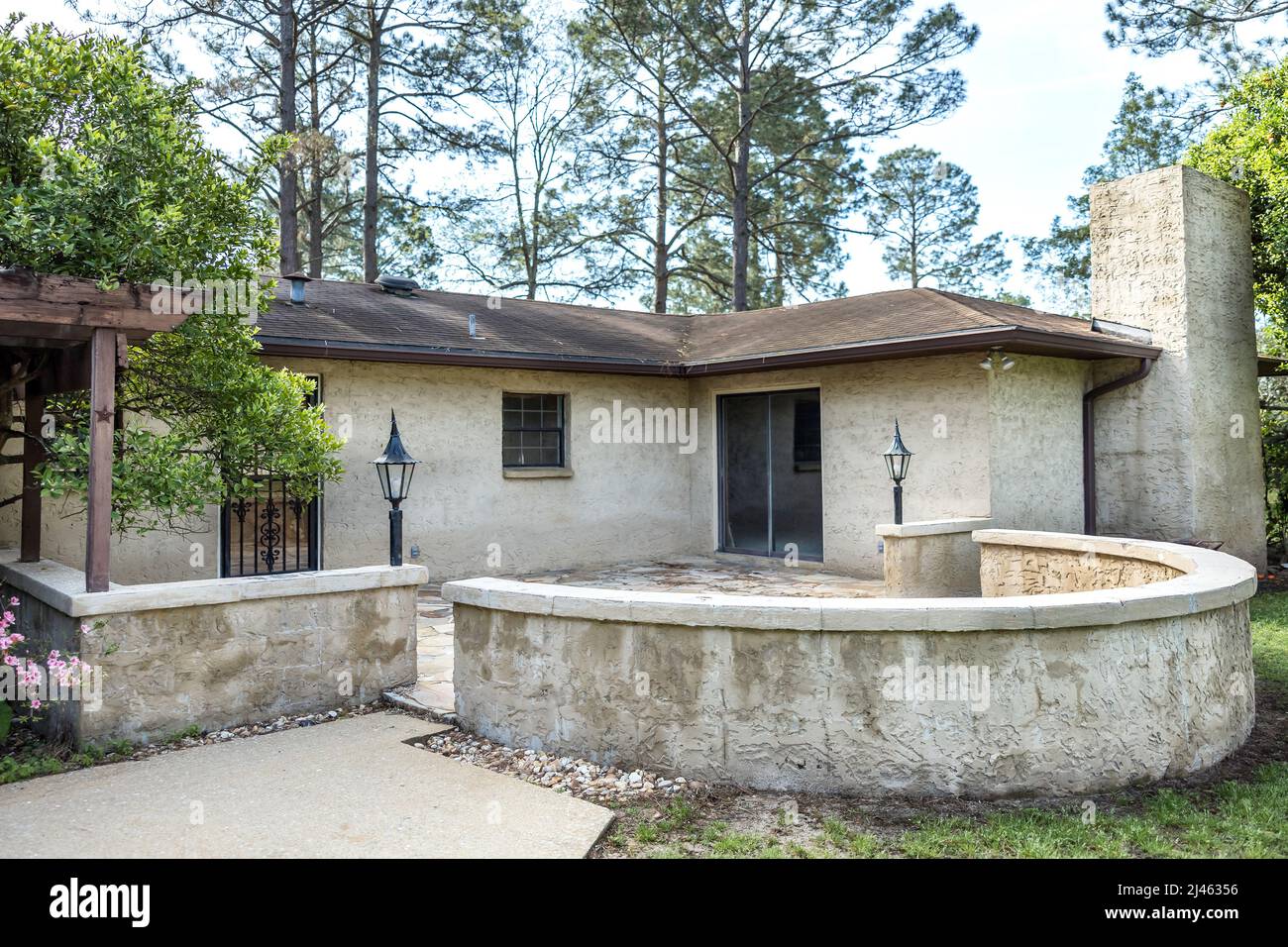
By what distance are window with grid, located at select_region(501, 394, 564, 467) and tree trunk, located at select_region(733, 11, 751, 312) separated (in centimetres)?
913

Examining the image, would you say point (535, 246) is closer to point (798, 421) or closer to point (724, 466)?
point (724, 466)

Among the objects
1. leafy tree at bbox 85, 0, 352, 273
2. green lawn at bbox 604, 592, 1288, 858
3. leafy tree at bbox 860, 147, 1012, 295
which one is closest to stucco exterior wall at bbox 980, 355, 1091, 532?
green lawn at bbox 604, 592, 1288, 858

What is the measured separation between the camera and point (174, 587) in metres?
4.84

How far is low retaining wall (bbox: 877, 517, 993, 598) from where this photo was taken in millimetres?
8219

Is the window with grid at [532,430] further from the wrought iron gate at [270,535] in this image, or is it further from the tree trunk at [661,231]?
the tree trunk at [661,231]

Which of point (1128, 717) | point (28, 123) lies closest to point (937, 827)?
point (1128, 717)

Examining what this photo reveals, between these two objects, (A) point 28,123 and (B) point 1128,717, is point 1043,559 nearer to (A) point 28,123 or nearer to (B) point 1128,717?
(B) point 1128,717

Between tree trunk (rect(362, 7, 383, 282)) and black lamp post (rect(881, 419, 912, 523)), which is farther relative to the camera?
tree trunk (rect(362, 7, 383, 282))

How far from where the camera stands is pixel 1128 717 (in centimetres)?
408

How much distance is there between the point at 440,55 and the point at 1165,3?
39.7 ft

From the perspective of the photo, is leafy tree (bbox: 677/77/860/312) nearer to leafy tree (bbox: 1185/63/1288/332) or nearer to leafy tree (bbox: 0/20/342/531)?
leafy tree (bbox: 1185/63/1288/332)

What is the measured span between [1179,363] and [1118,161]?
48.8 feet

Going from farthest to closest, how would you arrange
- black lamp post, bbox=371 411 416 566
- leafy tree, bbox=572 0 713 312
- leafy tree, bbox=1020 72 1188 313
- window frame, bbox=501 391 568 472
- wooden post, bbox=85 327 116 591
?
leafy tree, bbox=572 0 713 312
leafy tree, bbox=1020 72 1188 313
window frame, bbox=501 391 568 472
black lamp post, bbox=371 411 416 566
wooden post, bbox=85 327 116 591

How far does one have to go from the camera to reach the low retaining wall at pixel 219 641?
459 cm
